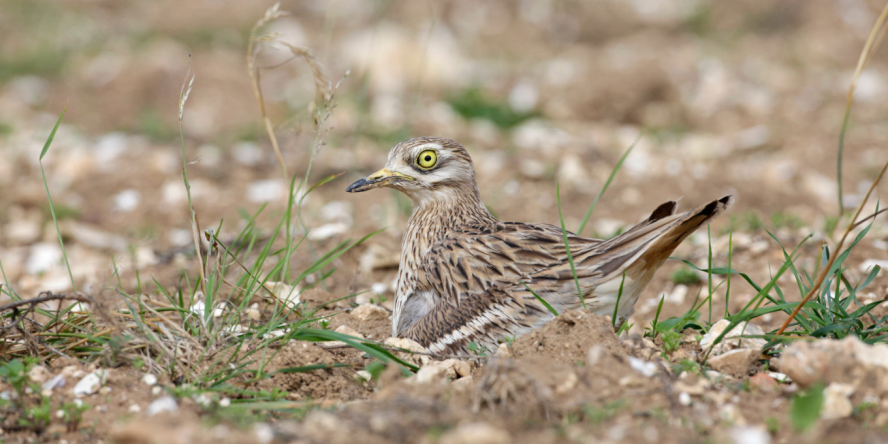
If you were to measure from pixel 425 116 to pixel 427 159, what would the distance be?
192 inches

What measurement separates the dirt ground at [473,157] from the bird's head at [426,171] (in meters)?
0.56

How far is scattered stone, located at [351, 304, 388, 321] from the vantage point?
372cm

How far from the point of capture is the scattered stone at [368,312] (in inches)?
147

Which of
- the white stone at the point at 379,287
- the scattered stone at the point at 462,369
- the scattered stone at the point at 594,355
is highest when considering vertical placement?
the scattered stone at the point at 594,355

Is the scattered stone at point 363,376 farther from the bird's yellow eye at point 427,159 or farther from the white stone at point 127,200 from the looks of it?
the white stone at point 127,200

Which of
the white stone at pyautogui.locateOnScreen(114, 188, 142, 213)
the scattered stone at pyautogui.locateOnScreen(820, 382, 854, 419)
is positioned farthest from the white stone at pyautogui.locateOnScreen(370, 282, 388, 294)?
the white stone at pyautogui.locateOnScreen(114, 188, 142, 213)

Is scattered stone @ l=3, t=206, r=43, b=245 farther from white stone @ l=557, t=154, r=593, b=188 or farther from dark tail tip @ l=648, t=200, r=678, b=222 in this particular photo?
dark tail tip @ l=648, t=200, r=678, b=222

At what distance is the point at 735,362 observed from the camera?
2691mm

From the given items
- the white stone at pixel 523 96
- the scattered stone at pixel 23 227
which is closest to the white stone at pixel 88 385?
the scattered stone at pixel 23 227

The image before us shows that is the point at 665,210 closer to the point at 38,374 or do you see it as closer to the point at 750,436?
the point at 750,436

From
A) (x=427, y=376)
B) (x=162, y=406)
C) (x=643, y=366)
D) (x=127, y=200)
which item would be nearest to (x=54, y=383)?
(x=162, y=406)

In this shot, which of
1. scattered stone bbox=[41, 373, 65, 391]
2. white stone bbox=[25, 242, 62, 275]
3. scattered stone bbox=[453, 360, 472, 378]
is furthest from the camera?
white stone bbox=[25, 242, 62, 275]

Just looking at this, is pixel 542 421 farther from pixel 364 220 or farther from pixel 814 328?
pixel 364 220

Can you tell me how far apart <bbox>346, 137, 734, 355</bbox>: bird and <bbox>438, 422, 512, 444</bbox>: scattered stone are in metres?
1.05
